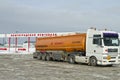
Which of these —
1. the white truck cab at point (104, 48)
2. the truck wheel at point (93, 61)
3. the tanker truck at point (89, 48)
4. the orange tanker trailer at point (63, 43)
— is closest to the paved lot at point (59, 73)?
the white truck cab at point (104, 48)

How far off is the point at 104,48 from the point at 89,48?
203 cm

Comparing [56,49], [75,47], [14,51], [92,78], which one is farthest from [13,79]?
[14,51]

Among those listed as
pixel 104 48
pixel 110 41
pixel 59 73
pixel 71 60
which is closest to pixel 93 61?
pixel 104 48

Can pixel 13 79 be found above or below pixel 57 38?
below

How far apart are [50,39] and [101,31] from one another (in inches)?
441

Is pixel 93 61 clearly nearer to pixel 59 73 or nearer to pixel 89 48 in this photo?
pixel 89 48

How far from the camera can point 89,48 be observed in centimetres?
2861

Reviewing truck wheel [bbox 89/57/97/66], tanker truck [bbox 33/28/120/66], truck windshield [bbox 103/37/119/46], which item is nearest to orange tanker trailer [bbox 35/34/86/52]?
tanker truck [bbox 33/28/120/66]

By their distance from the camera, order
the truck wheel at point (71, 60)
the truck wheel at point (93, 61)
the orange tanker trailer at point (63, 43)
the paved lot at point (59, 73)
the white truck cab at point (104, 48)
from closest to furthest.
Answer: the paved lot at point (59, 73) < the white truck cab at point (104, 48) < the truck wheel at point (93, 61) < the orange tanker trailer at point (63, 43) < the truck wheel at point (71, 60)

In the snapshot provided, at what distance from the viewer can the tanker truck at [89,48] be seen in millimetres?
27156

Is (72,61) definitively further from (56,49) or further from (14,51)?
(14,51)

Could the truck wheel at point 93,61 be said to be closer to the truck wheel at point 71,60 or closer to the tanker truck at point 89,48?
the tanker truck at point 89,48

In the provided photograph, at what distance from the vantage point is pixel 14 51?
59.1 m

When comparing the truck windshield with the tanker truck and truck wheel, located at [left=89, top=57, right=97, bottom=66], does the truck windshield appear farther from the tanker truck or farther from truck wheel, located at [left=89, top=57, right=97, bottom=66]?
truck wheel, located at [left=89, top=57, right=97, bottom=66]
